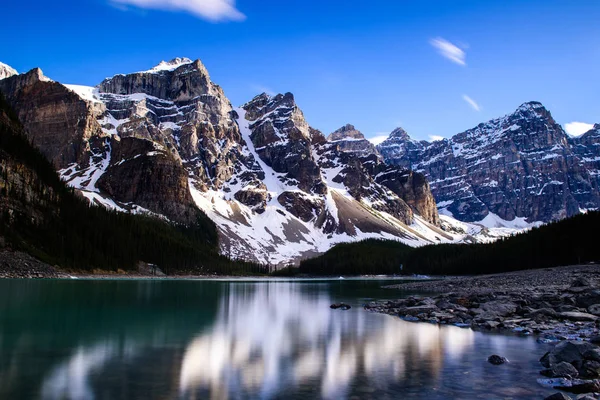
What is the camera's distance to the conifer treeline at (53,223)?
103562mm

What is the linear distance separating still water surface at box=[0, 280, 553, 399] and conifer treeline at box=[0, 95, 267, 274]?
76118 millimetres

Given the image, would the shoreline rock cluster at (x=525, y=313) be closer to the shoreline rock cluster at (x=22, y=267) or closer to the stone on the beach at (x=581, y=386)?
the stone on the beach at (x=581, y=386)

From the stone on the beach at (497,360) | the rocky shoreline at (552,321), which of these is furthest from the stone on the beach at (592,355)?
Result: the stone on the beach at (497,360)

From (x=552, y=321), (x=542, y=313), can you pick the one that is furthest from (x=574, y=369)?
(x=542, y=313)

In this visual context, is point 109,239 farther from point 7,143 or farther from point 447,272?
point 447,272

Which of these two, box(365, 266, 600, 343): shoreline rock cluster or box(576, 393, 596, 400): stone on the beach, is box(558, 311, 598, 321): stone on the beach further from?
box(576, 393, 596, 400): stone on the beach

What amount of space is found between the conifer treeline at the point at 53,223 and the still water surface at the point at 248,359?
76118 mm

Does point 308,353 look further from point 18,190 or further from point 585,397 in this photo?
point 18,190

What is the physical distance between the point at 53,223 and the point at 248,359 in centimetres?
10839

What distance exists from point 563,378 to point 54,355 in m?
20.0

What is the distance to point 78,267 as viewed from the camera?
109m

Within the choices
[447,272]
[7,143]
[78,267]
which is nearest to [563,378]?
[78,267]

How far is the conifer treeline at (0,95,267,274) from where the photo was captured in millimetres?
103562

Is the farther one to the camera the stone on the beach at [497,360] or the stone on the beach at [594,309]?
the stone on the beach at [594,309]
